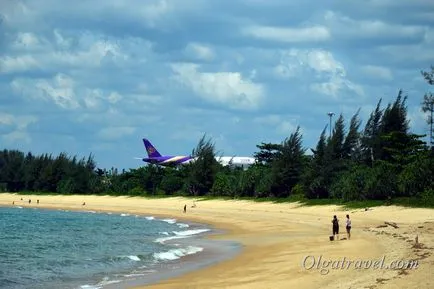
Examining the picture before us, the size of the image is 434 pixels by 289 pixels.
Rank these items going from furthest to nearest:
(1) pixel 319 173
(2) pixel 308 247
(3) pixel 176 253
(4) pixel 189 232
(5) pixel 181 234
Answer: (1) pixel 319 173 → (4) pixel 189 232 → (5) pixel 181 234 → (3) pixel 176 253 → (2) pixel 308 247

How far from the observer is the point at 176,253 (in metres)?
34.6

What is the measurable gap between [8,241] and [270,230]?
763 inches

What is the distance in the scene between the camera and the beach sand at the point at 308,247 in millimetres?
20281

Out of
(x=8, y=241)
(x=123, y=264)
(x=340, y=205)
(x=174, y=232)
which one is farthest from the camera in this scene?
(x=340, y=205)

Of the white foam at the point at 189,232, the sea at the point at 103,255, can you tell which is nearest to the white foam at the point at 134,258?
the sea at the point at 103,255

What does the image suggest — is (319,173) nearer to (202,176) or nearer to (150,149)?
(202,176)

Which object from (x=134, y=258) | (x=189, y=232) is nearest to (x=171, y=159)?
(x=189, y=232)

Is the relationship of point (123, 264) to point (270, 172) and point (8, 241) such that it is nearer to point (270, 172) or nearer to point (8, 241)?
point (8, 241)

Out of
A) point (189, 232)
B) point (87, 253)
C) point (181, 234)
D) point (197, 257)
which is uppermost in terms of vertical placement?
point (189, 232)

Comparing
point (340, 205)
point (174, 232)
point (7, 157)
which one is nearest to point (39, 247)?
point (174, 232)

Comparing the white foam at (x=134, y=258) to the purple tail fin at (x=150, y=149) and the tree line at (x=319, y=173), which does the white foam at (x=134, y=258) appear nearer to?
the tree line at (x=319, y=173)

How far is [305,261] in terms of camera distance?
2666 centimetres

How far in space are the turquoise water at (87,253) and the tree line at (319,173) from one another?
17.8 metres

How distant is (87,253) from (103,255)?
1.89 metres
